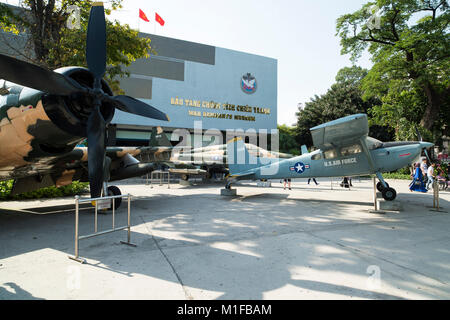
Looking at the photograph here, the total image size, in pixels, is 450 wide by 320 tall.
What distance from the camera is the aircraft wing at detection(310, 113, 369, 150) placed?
7.49m

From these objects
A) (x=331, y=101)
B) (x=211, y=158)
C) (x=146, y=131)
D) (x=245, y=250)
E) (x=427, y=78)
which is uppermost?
(x=331, y=101)

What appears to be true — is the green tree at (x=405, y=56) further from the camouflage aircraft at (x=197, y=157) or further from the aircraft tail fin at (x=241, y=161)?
the aircraft tail fin at (x=241, y=161)

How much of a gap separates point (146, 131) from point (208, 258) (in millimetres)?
31138

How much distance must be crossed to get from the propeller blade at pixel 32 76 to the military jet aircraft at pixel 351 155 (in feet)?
23.9

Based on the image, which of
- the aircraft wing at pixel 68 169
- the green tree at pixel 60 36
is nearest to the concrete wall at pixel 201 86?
the green tree at pixel 60 36

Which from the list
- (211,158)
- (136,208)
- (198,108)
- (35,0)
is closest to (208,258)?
(136,208)

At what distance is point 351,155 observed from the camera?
8875 mm

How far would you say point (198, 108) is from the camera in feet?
107

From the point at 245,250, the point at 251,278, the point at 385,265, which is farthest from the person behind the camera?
the point at 245,250

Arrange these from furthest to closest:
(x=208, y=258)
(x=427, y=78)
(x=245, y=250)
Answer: (x=427, y=78) → (x=245, y=250) → (x=208, y=258)

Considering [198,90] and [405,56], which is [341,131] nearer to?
[405,56]

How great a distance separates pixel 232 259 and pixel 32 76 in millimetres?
4442

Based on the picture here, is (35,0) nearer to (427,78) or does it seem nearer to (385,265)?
(385,265)

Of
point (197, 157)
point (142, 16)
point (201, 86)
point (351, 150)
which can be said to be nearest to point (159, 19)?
point (142, 16)
